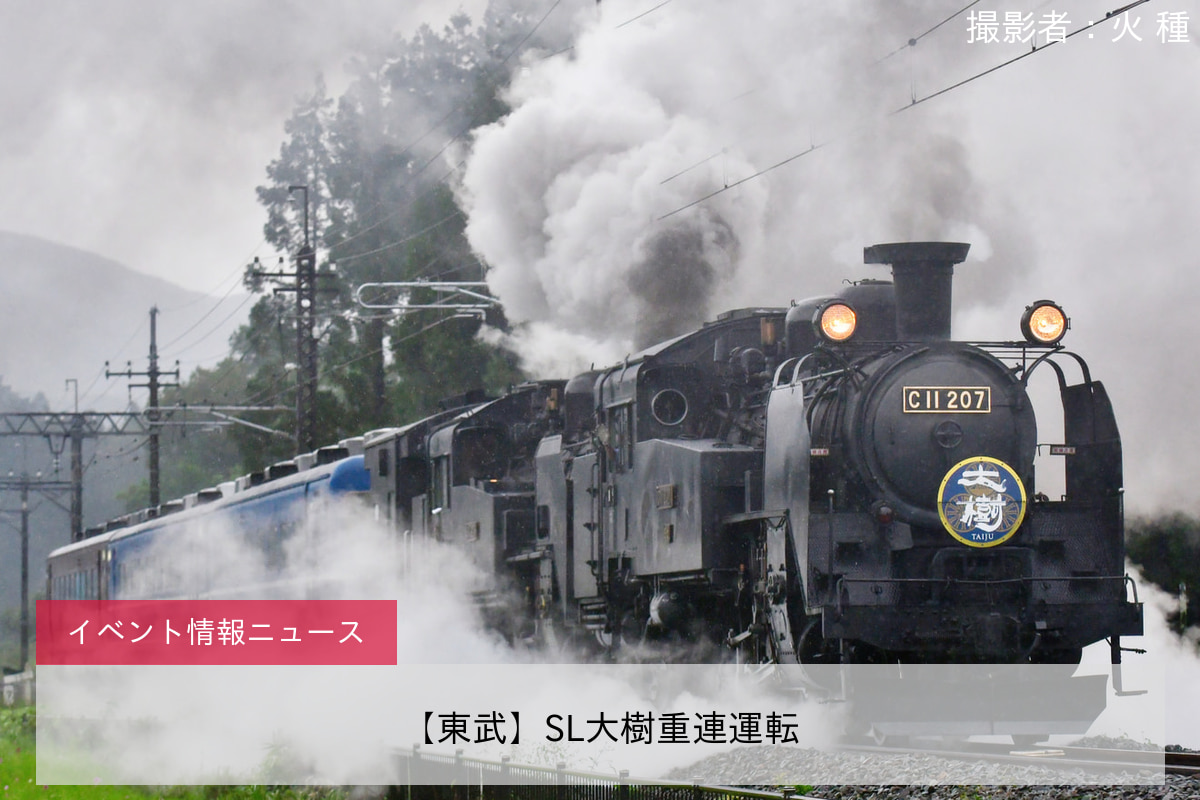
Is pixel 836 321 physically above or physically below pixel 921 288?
below

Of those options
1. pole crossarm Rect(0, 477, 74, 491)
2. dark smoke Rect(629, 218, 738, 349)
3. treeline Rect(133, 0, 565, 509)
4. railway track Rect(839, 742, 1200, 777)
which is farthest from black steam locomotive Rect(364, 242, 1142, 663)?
pole crossarm Rect(0, 477, 74, 491)

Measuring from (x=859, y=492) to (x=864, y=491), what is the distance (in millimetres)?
36

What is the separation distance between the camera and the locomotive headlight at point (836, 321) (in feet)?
37.5

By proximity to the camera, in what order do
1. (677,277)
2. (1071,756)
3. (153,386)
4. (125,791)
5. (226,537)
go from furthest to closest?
1. (153,386)
2. (226,537)
3. (677,277)
4. (125,791)
5. (1071,756)

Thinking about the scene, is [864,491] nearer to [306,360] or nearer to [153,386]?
[306,360]

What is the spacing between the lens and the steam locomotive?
11.2m

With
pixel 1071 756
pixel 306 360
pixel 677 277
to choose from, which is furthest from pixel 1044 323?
pixel 306 360

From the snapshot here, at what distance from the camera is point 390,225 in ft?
182

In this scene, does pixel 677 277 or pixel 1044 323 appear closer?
pixel 1044 323

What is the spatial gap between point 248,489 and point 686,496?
1544 cm

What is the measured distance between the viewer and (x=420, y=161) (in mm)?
56125

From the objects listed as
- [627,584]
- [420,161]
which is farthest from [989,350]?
[420,161]

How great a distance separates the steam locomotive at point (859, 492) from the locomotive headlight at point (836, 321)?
0.01 m

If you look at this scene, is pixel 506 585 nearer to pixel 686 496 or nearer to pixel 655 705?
pixel 655 705
